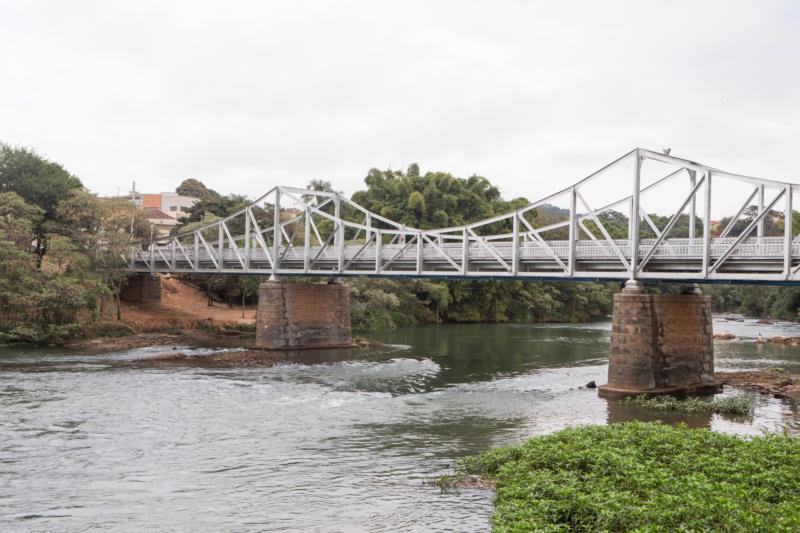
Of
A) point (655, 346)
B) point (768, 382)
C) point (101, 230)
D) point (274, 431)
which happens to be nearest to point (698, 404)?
point (655, 346)

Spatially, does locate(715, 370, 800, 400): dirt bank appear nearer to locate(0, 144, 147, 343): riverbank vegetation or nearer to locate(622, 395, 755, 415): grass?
locate(622, 395, 755, 415): grass

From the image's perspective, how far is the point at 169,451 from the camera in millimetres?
21469

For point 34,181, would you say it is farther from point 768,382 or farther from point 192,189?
point 192,189

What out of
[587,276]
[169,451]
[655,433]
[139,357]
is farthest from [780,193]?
[139,357]

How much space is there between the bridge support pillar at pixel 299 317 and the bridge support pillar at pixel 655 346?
77.2 ft

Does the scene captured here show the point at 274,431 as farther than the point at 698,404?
No

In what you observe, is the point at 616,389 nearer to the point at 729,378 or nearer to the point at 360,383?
the point at 729,378

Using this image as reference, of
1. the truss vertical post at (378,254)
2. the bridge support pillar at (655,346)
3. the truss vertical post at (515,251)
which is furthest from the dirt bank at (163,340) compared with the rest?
the bridge support pillar at (655,346)

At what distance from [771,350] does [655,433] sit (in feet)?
120

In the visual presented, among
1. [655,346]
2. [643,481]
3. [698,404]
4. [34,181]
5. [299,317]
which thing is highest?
[34,181]

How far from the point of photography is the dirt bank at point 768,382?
31.6m

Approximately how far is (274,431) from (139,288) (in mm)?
47405

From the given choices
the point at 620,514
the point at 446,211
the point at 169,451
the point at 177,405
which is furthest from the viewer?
the point at 446,211

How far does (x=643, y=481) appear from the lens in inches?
592
